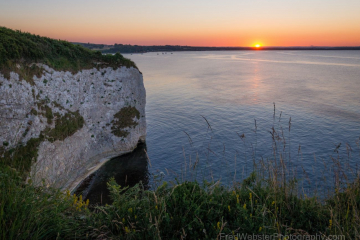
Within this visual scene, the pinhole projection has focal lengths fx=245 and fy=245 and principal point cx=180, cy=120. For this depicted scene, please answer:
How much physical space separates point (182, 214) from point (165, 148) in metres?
24.4

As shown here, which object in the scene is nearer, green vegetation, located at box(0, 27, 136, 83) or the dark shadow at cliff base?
green vegetation, located at box(0, 27, 136, 83)

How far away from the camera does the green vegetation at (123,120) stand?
28.9m

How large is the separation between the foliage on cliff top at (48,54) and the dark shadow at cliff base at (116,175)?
36.4ft

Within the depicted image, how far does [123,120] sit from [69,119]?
6.65m

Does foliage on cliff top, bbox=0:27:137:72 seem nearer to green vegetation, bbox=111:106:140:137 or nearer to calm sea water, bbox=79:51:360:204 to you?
green vegetation, bbox=111:106:140:137

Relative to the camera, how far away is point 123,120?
1161 inches

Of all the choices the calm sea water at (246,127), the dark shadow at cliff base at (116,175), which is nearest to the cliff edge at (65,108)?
the dark shadow at cliff base at (116,175)

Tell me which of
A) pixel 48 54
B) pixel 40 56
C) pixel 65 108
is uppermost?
pixel 48 54

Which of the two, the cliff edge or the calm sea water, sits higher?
the cliff edge

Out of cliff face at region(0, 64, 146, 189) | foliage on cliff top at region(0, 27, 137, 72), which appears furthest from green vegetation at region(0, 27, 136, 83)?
cliff face at region(0, 64, 146, 189)

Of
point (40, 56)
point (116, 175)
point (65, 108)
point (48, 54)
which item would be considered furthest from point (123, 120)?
point (40, 56)

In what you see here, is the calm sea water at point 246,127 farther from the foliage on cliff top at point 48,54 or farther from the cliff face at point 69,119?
the foliage on cliff top at point 48,54

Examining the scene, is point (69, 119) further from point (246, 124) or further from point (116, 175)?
point (246, 124)

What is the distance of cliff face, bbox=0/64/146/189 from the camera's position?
18.7 metres
